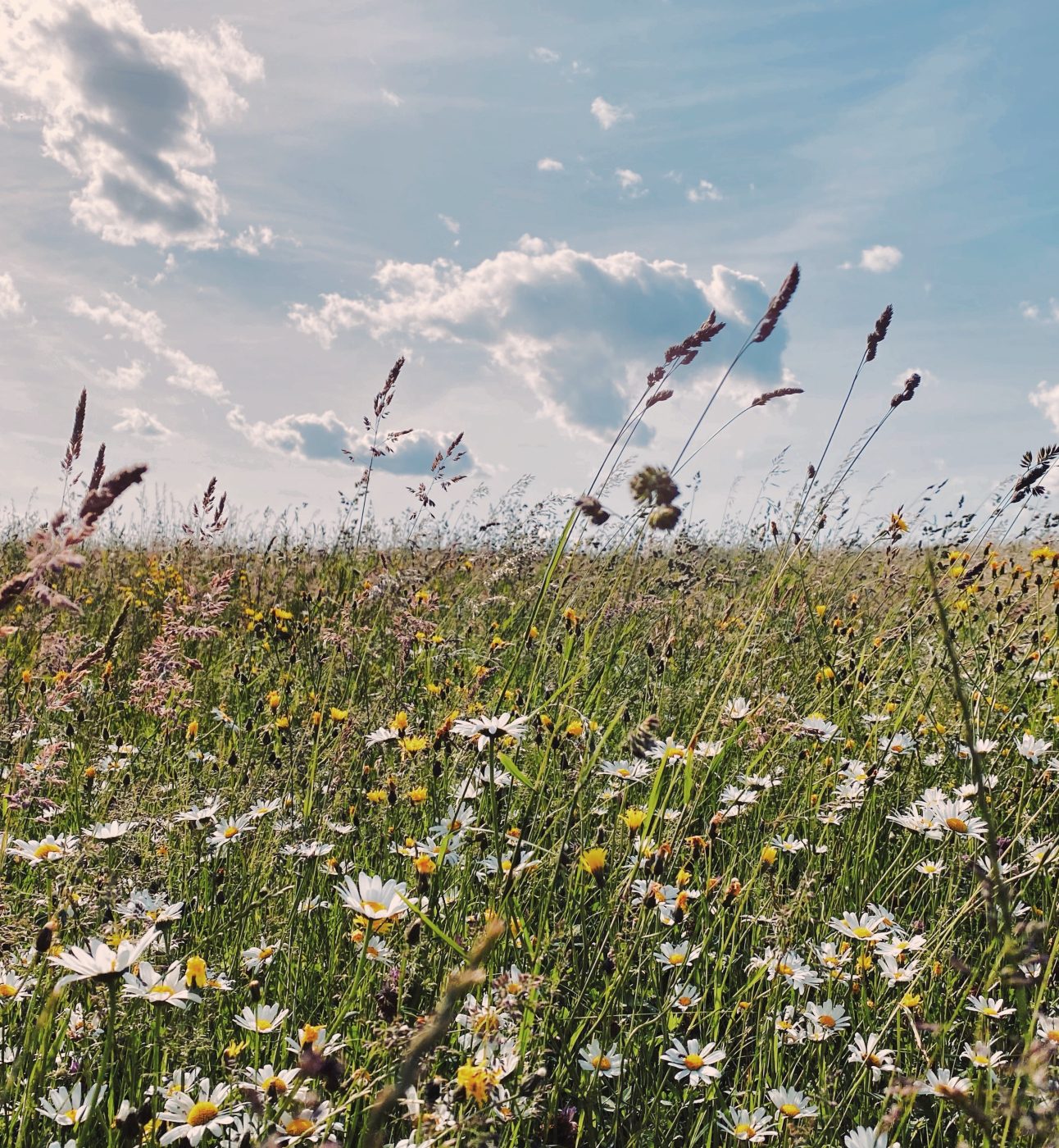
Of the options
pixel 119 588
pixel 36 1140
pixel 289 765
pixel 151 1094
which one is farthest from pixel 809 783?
pixel 119 588

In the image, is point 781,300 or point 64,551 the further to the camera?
point 781,300

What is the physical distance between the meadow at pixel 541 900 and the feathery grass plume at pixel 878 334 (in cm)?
1

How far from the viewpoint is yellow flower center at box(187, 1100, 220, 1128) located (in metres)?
1.24

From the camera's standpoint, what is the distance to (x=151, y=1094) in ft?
4.31

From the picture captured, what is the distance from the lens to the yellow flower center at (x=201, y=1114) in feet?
4.06

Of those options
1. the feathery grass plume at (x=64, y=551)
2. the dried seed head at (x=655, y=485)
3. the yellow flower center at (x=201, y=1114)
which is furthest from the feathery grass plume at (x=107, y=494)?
the yellow flower center at (x=201, y=1114)

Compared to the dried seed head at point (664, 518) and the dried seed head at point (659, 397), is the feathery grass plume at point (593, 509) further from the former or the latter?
the dried seed head at point (659, 397)

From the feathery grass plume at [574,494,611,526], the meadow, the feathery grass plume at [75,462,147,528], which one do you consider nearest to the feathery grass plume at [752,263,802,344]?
the meadow

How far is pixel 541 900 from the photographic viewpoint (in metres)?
1.76

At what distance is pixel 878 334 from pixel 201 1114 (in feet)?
7.78

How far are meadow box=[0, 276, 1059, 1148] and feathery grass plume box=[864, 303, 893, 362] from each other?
0.01m

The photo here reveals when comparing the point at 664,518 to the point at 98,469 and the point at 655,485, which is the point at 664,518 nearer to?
the point at 655,485

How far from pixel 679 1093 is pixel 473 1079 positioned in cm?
75

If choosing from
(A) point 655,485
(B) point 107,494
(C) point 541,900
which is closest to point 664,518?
(A) point 655,485
